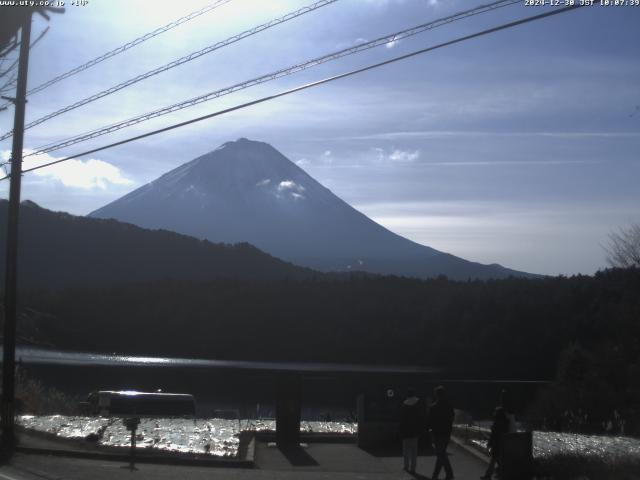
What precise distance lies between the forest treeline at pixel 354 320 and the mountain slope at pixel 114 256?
53.0ft

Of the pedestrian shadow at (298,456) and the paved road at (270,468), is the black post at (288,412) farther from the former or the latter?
the paved road at (270,468)

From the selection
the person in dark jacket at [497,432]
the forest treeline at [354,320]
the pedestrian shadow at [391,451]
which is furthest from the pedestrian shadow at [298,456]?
the forest treeline at [354,320]

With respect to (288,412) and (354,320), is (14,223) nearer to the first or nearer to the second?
(288,412)

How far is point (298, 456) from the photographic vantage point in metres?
14.7

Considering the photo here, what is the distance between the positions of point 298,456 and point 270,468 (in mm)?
1258

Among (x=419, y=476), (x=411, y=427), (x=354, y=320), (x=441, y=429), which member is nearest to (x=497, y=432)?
(x=441, y=429)

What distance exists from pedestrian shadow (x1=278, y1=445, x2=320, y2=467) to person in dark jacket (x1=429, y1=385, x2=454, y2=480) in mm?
2546

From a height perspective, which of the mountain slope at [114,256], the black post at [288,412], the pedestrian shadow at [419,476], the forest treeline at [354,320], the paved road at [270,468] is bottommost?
the paved road at [270,468]

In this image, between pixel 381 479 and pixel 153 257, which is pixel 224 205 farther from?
pixel 381 479

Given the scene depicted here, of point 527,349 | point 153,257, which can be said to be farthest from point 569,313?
point 153,257

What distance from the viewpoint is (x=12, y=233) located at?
56.2 ft

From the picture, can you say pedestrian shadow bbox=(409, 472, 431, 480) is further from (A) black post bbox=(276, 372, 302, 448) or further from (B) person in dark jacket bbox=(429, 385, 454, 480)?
(A) black post bbox=(276, 372, 302, 448)

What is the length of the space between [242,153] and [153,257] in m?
98.9

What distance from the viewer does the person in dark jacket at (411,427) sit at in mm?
12672
